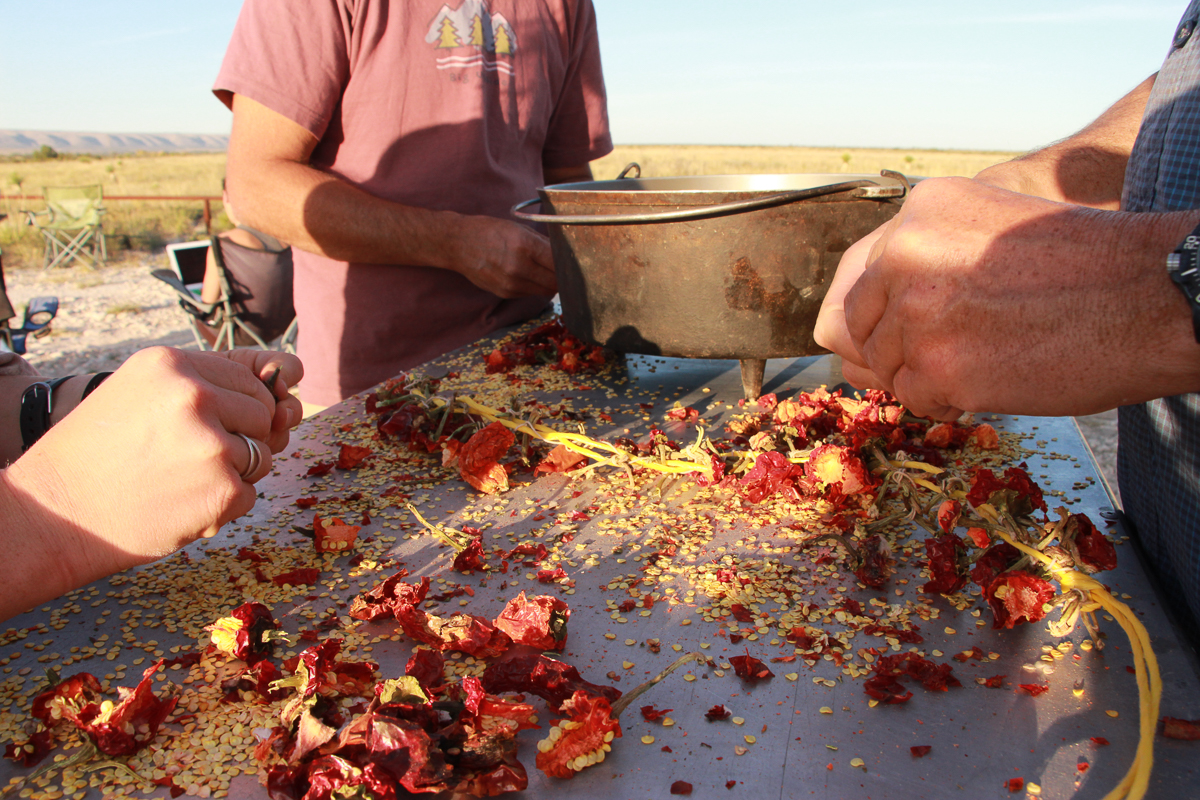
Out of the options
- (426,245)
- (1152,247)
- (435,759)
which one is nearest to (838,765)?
(435,759)

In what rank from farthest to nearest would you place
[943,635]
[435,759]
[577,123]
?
1. [577,123]
2. [943,635]
3. [435,759]

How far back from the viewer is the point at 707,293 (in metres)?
1.64

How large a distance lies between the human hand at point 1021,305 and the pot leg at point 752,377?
726 mm

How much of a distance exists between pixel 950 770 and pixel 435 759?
1.68 feet

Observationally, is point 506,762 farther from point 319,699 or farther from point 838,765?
point 838,765

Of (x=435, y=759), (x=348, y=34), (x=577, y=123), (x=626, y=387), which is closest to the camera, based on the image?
(x=435, y=759)

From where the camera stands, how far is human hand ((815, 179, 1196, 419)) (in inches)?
31.9

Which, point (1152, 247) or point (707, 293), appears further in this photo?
point (707, 293)

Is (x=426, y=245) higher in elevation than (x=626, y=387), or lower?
higher

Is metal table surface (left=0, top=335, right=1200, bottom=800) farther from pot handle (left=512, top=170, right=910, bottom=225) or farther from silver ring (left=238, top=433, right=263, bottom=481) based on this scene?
pot handle (left=512, top=170, right=910, bottom=225)

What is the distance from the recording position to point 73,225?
1647 cm

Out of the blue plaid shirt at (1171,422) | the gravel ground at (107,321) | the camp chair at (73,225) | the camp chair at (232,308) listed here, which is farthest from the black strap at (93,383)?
the camp chair at (73,225)

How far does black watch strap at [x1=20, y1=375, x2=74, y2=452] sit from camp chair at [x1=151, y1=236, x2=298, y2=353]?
497cm

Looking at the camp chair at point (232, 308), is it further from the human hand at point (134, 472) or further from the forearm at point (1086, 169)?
the forearm at point (1086, 169)
